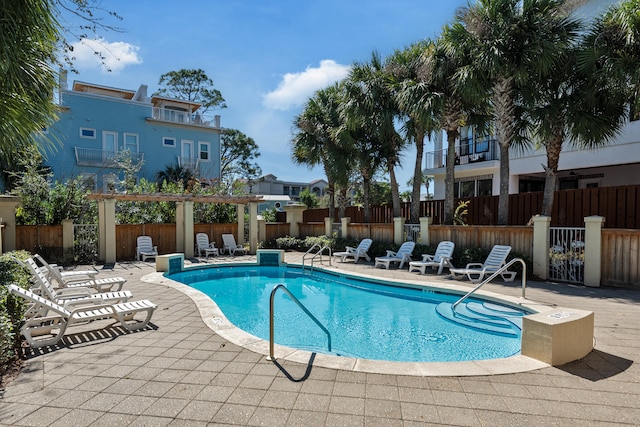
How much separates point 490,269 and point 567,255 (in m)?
1.99

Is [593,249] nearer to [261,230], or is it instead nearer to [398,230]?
[398,230]

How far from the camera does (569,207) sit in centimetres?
1195

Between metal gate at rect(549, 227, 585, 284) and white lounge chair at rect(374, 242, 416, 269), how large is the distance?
13.6 ft

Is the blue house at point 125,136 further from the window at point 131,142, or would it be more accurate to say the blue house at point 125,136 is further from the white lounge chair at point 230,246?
the white lounge chair at point 230,246

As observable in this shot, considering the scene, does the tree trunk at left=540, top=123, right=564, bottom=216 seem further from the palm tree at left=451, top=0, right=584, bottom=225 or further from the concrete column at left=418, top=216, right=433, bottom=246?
the concrete column at left=418, top=216, right=433, bottom=246

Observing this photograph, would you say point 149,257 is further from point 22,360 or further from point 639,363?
point 639,363

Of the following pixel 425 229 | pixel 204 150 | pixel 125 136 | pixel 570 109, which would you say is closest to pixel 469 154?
pixel 425 229

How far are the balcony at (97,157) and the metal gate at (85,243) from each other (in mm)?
8311

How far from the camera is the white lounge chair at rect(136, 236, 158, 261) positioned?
14.1 metres

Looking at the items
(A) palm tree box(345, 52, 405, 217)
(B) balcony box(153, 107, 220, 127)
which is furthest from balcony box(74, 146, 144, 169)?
(A) palm tree box(345, 52, 405, 217)

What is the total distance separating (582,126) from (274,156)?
30.5 m

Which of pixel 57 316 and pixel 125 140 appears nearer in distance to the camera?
pixel 57 316

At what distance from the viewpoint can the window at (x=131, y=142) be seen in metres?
22.9

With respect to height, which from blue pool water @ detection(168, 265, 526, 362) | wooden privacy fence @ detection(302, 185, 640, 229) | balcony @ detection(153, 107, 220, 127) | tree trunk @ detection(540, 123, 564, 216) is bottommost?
blue pool water @ detection(168, 265, 526, 362)
